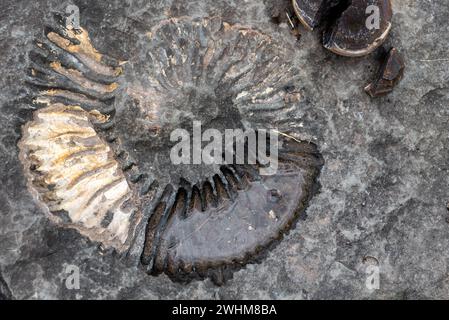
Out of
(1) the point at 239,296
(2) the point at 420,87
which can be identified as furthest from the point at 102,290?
(2) the point at 420,87

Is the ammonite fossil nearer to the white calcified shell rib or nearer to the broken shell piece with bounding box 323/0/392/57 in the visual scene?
the white calcified shell rib

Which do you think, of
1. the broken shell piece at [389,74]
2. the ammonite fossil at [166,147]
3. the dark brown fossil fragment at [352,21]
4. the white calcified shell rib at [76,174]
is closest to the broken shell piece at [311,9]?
the dark brown fossil fragment at [352,21]

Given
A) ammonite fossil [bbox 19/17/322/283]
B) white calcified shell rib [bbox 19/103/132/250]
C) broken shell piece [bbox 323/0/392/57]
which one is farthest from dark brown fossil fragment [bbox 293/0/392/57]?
white calcified shell rib [bbox 19/103/132/250]

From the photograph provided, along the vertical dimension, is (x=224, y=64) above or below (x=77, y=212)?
above

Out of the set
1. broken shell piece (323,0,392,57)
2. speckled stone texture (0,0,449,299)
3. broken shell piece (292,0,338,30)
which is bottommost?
speckled stone texture (0,0,449,299)

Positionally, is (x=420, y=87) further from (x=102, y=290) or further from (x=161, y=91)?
(x=102, y=290)

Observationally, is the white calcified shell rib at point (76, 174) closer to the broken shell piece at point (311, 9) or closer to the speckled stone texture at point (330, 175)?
the speckled stone texture at point (330, 175)
